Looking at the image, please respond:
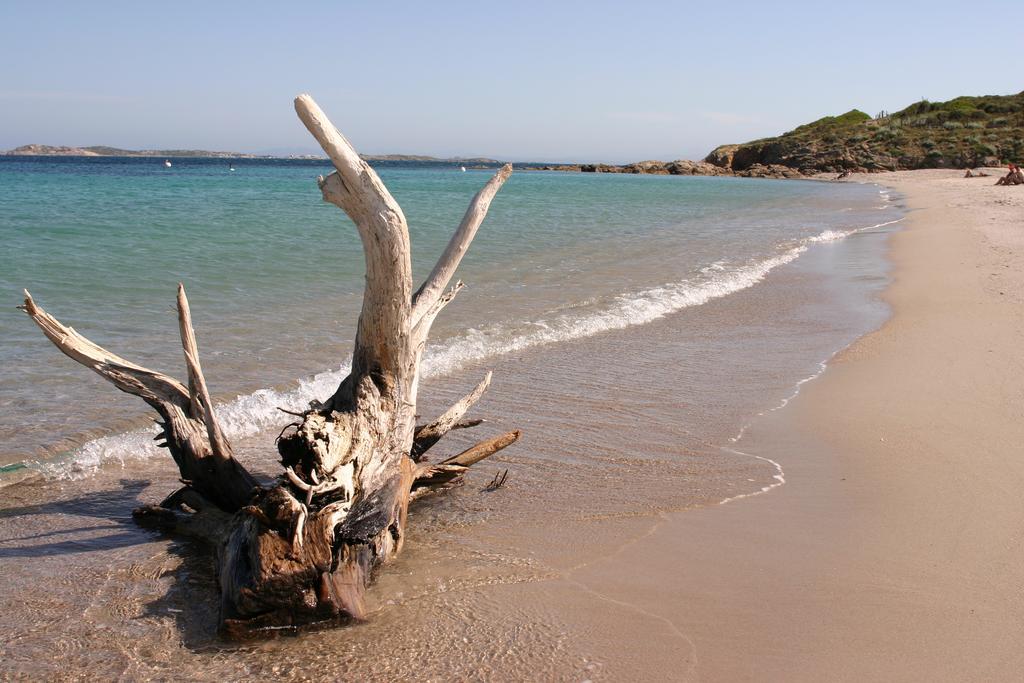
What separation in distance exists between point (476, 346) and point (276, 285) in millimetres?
4422

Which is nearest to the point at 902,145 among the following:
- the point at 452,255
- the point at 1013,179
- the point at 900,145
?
the point at 900,145

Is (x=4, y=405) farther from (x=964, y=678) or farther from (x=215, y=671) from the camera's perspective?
(x=964, y=678)

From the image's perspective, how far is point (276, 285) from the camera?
1147 centimetres

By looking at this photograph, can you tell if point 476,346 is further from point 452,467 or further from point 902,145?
point 902,145

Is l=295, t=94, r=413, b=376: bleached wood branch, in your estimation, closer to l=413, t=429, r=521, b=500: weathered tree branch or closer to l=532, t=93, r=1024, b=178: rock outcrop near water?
l=413, t=429, r=521, b=500: weathered tree branch

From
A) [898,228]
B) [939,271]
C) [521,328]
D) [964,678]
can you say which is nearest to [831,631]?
[964,678]

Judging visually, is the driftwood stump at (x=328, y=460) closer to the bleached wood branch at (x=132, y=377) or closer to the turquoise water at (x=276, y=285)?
the bleached wood branch at (x=132, y=377)

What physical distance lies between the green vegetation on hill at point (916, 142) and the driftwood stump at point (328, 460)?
2410 inches

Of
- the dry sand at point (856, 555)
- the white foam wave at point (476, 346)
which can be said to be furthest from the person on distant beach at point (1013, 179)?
the dry sand at point (856, 555)

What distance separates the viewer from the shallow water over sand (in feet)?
10.00

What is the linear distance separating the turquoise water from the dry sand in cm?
327

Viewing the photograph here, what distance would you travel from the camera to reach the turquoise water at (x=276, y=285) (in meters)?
6.45

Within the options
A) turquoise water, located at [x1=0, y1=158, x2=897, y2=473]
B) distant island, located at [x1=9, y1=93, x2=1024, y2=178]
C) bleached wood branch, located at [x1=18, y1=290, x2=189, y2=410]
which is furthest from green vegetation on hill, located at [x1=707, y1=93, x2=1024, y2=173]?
bleached wood branch, located at [x1=18, y1=290, x2=189, y2=410]

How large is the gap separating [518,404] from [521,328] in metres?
2.81
